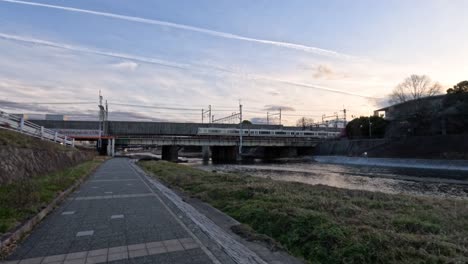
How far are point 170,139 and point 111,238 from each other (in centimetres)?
5394

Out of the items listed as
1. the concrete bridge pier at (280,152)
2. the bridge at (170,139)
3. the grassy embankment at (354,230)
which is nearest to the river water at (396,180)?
the grassy embankment at (354,230)

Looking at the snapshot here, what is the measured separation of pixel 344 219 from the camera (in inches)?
251

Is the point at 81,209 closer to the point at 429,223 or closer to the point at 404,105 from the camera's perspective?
the point at 429,223

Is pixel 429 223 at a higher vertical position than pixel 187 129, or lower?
lower

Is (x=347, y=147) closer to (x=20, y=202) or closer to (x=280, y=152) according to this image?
(x=280, y=152)

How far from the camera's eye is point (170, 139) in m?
58.7

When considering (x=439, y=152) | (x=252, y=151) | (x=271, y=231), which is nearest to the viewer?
(x=271, y=231)

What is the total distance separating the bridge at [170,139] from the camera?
57.7 meters

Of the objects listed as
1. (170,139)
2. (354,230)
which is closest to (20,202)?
(354,230)

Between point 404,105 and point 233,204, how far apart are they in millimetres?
72071

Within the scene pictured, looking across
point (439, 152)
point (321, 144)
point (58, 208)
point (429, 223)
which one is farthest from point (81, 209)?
point (321, 144)

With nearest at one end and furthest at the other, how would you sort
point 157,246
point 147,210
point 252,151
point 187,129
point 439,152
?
point 157,246
point 147,210
point 439,152
point 187,129
point 252,151

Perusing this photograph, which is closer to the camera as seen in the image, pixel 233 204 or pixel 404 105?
pixel 233 204

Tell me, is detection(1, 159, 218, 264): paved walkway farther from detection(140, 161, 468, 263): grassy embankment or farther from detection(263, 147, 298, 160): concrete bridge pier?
detection(263, 147, 298, 160): concrete bridge pier
